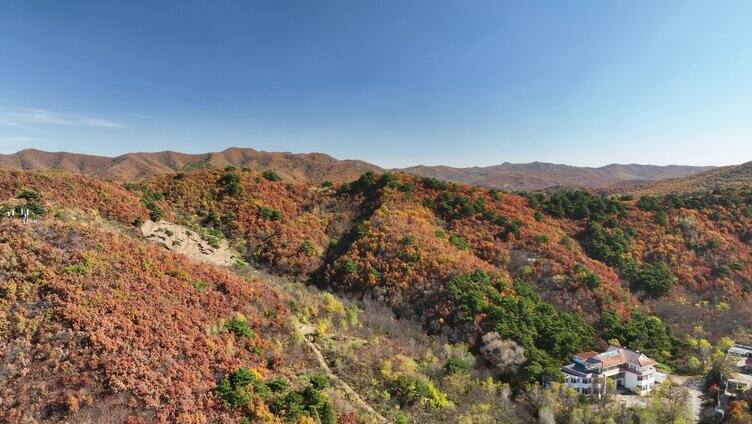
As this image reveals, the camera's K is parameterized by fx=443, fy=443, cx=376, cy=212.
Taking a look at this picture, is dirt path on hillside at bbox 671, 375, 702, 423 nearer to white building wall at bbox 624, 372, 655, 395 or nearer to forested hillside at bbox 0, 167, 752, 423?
forested hillside at bbox 0, 167, 752, 423

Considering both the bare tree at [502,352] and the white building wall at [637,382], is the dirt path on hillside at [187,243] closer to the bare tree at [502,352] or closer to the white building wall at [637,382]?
the bare tree at [502,352]

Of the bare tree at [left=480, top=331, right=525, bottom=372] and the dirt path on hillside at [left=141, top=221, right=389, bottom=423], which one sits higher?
the dirt path on hillside at [left=141, top=221, right=389, bottom=423]

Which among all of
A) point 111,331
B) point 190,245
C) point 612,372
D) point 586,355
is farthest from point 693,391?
point 190,245

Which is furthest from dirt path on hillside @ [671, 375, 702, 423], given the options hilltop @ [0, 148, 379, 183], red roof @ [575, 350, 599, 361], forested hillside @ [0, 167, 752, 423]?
hilltop @ [0, 148, 379, 183]

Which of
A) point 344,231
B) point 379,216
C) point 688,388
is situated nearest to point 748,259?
point 688,388

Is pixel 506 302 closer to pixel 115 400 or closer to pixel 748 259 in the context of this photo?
pixel 115 400

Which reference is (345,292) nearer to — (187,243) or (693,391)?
(187,243)

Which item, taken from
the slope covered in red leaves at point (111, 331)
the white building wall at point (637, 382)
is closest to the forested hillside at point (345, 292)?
the slope covered in red leaves at point (111, 331)

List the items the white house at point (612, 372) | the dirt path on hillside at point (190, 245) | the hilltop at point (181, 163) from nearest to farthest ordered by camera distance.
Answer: the white house at point (612, 372)
the dirt path on hillside at point (190, 245)
the hilltop at point (181, 163)
